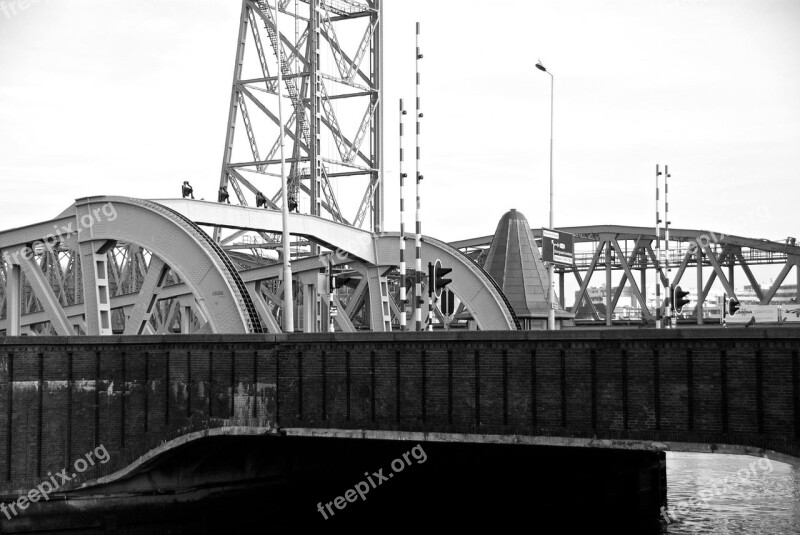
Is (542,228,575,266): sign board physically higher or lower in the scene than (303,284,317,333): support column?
higher

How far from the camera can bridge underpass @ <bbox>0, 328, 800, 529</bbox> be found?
23.4 meters

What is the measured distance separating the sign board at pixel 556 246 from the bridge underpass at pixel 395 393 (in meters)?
7.83

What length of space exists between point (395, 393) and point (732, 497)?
18.9 metres

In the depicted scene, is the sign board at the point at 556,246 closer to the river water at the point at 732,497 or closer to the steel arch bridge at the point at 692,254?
the river water at the point at 732,497

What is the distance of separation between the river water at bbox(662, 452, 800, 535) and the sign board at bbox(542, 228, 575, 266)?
974 cm

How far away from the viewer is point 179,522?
3186cm

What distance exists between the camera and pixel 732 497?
40.4 metres

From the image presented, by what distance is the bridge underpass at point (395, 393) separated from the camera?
76.8 feet

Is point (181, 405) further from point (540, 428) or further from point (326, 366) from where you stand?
point (540, 428)

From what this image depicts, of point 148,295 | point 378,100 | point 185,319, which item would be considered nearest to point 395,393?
point 148,295

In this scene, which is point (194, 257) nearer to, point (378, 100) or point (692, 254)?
point (378, 100)

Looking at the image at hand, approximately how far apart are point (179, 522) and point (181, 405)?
4.02 meters

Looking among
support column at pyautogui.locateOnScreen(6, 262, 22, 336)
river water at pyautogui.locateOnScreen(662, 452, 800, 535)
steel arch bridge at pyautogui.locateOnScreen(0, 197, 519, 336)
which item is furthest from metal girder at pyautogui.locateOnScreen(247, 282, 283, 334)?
river water at pyautogui.locateOnScreen(662, 452, 800, 535)

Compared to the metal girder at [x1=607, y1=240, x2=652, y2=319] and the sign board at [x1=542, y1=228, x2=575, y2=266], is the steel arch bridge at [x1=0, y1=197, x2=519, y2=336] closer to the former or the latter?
the sign board at [x1=542, y1=228, x2=575, y2=266]
